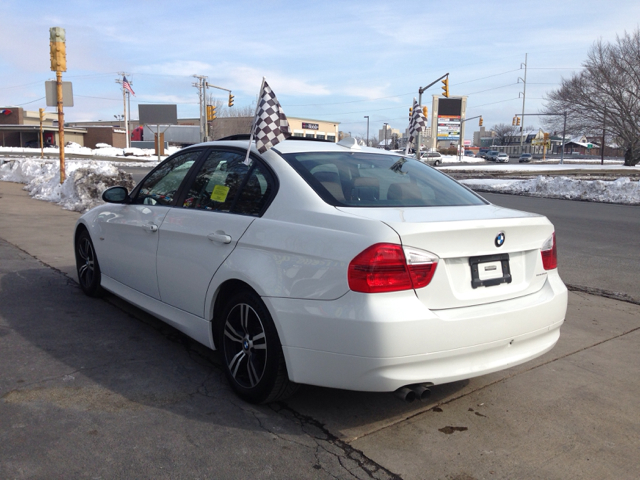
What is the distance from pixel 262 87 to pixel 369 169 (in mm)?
1010

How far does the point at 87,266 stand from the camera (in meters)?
5.73

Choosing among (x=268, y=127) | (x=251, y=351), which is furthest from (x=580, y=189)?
(x=251, y=351)

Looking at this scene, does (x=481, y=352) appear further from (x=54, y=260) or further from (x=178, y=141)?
(x=178, y=141)

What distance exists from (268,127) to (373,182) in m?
0.80

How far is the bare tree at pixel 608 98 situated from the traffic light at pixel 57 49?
43.1 meters

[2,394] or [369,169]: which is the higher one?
[369,169]

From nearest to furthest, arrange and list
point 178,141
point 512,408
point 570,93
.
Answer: point 512,408 < point 570,93 < point 178,141

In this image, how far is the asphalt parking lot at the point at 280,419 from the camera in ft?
9.25

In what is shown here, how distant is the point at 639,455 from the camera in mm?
2980

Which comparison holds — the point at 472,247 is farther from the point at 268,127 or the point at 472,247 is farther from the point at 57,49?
the point at 57,49

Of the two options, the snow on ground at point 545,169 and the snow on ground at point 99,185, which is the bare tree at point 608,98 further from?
the snow on ground at point 99,185

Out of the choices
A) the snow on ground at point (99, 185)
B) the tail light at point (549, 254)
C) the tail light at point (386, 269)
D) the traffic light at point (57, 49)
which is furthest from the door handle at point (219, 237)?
the traffic light at point (57, 49)

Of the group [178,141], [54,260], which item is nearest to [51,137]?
[178,141]

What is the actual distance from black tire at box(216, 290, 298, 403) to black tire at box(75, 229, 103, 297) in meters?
2.36
